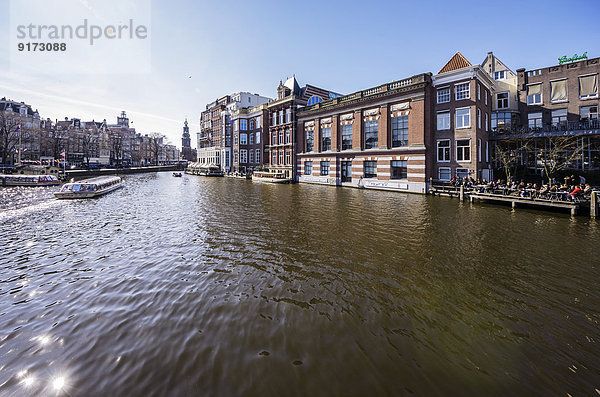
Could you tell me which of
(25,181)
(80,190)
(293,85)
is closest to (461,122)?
(293,85)

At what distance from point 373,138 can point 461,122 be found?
33.9ft

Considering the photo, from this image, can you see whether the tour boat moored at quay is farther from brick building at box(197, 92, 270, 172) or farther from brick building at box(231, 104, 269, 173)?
brick building at box(231, 104, 269, 173)

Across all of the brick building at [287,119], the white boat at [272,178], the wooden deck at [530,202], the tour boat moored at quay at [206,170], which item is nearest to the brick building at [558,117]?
the wooden deck at [530,202]

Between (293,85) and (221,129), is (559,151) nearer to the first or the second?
(293,85)

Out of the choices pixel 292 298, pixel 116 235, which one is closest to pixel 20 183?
pixel 116 235

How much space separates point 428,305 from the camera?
6.11m

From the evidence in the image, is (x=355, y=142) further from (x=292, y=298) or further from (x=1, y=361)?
(x=1, y=361)

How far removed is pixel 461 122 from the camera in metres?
28.4

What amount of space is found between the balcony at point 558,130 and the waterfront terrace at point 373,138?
957 cm

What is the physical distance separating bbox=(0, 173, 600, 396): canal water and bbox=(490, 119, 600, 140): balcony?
2233 centimetres

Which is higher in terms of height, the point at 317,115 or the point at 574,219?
the point at 317,115

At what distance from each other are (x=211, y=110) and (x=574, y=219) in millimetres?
83373

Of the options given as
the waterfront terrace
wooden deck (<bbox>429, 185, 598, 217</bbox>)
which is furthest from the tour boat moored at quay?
wooden deck (<bbox>429, 185, 598, 217</bbox>)

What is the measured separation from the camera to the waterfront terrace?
2995cm
